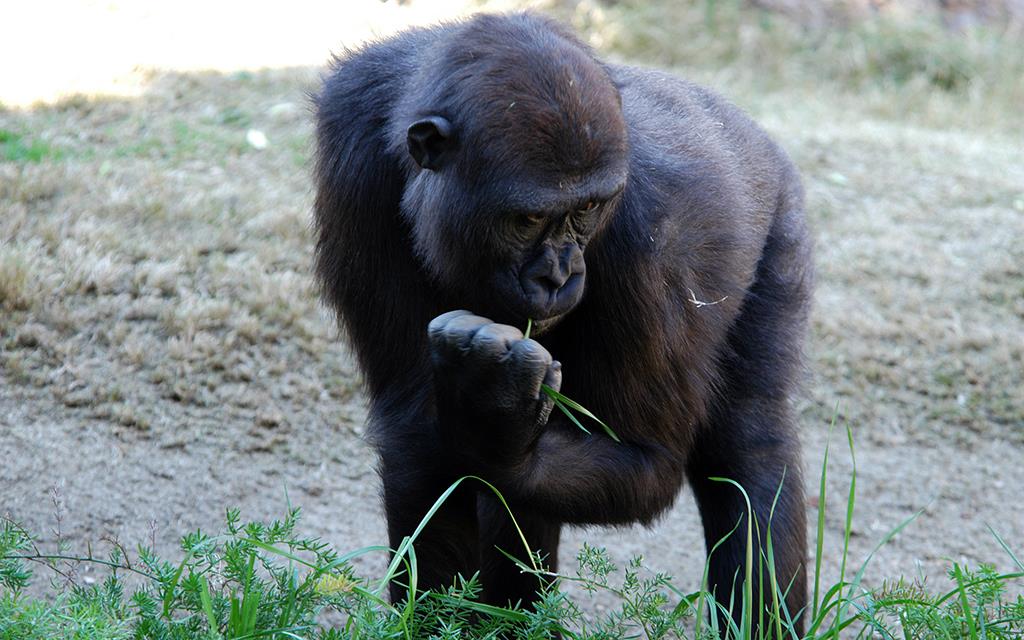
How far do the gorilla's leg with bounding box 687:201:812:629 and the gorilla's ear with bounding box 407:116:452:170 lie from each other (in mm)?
1315

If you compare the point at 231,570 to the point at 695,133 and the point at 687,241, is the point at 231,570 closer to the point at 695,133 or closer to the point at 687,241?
the point at 687,241

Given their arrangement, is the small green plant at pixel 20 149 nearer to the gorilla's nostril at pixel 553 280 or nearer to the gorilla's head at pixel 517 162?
the gorilla's head at pixel 517 162

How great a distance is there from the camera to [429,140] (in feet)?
9.81

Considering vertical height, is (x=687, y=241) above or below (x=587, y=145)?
below

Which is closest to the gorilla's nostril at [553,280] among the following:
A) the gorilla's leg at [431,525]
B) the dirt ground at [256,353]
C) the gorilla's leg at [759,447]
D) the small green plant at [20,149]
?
the gorilla's leg at [431,525]

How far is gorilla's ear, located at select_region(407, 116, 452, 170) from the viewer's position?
2.95 metres

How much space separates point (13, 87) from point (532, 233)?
16.7ft

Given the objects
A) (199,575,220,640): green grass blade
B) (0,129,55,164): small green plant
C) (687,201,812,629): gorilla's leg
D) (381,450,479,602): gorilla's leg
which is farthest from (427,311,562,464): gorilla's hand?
(0,129,55,164): small green plant

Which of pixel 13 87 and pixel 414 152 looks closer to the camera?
pixel 414 152

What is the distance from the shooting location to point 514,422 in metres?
2.90

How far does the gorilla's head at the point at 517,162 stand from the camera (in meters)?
2.83

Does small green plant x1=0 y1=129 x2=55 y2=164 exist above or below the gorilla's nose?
below

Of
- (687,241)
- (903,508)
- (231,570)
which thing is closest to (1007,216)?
(903,508)

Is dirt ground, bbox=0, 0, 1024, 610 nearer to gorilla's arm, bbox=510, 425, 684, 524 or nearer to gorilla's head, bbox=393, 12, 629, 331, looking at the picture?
gorilla's arm, bbox=510, 425, 684, 524
